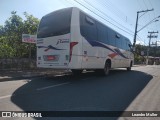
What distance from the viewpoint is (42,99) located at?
6.29 metres

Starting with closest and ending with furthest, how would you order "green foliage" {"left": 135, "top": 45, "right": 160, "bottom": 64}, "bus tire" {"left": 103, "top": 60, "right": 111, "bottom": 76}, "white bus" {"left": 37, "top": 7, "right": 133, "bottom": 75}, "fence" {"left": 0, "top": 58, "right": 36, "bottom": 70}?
"white bus" {"left": 37, "top": 7, "right": 133, "bottom": 75} → "bus tire" {"left": 103, "top": 60, "right": 111, "bottom": 76} → "fence" {"left": 0, "top": 58, "right": 36, "bottom": 70} → "green foliage" {"left": 135, "top": 45, "right": 160, "bottom": 64}

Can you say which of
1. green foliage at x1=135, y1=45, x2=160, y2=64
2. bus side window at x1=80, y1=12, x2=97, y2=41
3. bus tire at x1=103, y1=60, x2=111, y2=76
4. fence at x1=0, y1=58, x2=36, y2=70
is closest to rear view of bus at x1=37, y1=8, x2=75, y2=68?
bus side window at x1=80, y1=12, x2=97, y2=41

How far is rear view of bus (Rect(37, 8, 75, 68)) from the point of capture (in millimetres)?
10156

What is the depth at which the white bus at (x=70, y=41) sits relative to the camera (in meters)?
10.1

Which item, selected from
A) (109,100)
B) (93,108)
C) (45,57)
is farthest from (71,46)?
(93,108)

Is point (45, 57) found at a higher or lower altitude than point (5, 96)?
higher

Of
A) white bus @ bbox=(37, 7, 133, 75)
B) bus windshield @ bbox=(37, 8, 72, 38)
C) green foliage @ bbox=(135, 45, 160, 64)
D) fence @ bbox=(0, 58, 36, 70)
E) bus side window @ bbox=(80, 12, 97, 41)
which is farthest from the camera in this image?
green foliage @ bbox=(135, 45, 160, 64)

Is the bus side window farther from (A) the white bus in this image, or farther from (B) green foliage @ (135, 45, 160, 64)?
(B) green foliage @ (135, 45, 160, 64)

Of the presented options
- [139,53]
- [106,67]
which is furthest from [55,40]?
[139,53]

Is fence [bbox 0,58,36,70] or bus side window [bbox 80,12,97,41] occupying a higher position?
bus side window [bbox 80,12,97,41]

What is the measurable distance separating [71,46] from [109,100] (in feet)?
13.0

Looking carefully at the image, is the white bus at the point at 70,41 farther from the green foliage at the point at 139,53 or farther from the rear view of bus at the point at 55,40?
the green foliage at the point at 139,53

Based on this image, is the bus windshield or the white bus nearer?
the white bus

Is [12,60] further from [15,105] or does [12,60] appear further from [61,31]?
[15,105]
